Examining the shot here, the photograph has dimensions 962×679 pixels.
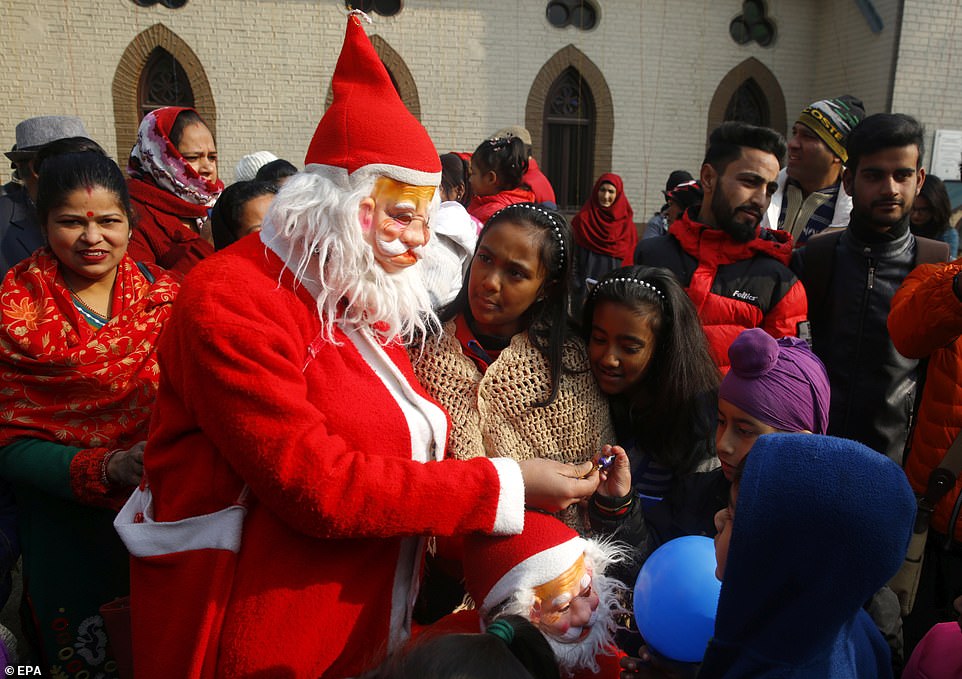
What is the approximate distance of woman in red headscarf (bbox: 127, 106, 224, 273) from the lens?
3.16 metres

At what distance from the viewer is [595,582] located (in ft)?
4.69

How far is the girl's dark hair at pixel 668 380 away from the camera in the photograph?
1979 mm

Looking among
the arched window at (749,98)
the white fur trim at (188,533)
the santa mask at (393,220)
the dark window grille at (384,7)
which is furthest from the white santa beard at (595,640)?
the arched window at (749,98)

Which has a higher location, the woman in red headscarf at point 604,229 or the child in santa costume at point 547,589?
the woman in red headscarf at point 604,229

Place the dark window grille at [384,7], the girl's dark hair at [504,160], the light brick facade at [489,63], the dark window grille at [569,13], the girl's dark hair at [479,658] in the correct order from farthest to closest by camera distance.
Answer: the dark window grille at [569,13] < the dark window grille at [384,7] < the light brick facade at [489,63] < the girl's dark hair at [504,160] < the girl's dark hair at [479,658]

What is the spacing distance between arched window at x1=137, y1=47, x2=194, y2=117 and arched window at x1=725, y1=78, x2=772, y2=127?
29.3 feet

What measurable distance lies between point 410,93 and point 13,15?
210 inches

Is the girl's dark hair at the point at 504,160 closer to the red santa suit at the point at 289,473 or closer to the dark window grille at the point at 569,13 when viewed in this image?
the red santa suit at the point at 289,473

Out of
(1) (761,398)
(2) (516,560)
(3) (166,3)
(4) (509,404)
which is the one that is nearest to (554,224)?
(4) (509,404)

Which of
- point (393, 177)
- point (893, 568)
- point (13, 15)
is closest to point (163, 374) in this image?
point (393, 177)

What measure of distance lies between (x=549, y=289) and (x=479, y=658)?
1067 millimetres

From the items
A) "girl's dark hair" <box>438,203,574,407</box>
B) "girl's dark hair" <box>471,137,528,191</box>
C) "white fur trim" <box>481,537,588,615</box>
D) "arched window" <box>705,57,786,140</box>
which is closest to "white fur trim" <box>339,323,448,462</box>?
"white fur trim" <box>481,537,588,615</box>

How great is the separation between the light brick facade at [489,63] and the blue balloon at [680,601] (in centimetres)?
946

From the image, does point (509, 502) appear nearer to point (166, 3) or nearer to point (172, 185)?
point (172, 185)
